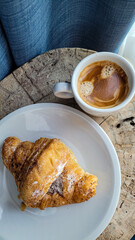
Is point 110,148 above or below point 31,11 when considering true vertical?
below

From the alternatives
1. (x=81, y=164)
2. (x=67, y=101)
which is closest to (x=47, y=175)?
(x=81, y=164)

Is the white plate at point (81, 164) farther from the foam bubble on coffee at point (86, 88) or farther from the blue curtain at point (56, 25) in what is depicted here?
the blue curtain at point (56, 25)

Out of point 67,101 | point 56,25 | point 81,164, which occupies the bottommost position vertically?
point 81,164

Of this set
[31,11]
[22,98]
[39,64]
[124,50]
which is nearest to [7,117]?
[22,98]

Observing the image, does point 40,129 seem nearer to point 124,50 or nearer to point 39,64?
point 39,64

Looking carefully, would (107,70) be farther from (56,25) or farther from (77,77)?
(56,25)

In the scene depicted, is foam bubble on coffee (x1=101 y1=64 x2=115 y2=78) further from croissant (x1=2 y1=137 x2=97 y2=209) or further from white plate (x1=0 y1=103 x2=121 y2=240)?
croissant (x1=2 y1=137 x2=97 y2=209)

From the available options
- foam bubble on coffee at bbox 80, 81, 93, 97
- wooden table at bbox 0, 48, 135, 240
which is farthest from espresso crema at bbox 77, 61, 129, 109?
wooden table at bbox 0, 48, 135, 240
